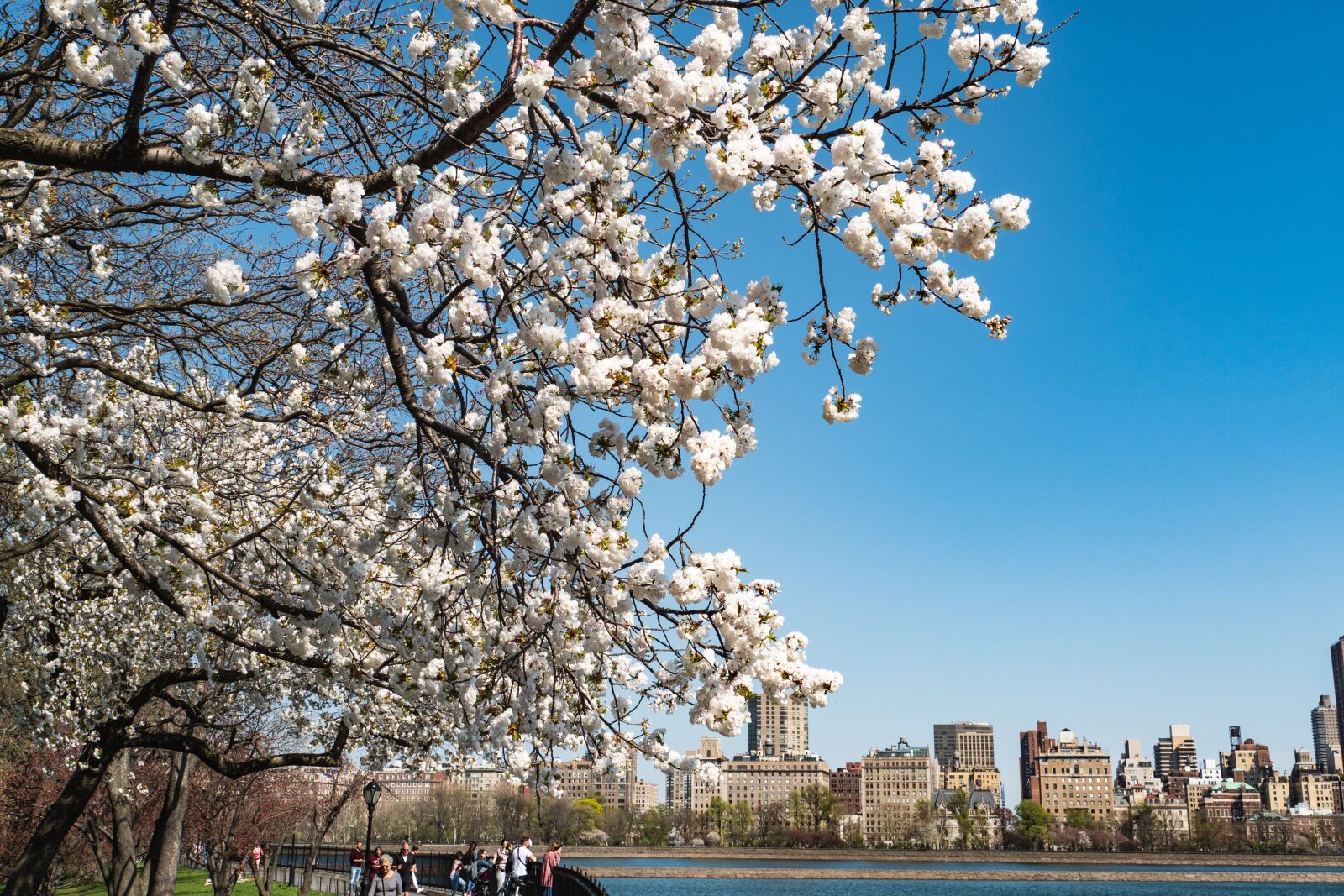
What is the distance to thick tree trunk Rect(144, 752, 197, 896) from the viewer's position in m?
13.2

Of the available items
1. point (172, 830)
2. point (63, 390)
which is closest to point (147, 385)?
point (63, 390)

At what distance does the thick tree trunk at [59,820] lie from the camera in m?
9.86

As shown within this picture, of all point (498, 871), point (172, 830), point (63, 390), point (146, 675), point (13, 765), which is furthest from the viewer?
point (13, 765)

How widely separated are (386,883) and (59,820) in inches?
267

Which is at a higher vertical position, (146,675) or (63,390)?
(63,390)

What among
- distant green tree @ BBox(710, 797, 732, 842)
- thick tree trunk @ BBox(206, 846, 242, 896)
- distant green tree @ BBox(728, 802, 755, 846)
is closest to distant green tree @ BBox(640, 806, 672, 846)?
distant green tree @ BBox(710, 797, 732, 842)

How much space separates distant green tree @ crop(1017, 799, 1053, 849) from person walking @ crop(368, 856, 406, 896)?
11136 centimetres

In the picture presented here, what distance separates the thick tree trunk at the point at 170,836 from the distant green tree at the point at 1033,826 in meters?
115

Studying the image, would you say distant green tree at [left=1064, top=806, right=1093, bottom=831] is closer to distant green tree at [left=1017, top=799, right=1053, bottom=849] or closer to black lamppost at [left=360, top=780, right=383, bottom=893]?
distant green tree at [left=1017, top=799, right=1053, bottom=849]

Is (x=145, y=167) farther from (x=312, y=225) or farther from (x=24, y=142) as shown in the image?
(x=312, y=225)

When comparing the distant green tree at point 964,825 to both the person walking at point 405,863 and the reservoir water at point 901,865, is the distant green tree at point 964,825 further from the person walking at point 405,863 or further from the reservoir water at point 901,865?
the person walking at point 405,863

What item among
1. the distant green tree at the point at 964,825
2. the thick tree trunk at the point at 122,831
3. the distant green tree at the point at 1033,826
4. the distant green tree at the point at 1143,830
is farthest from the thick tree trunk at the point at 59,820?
the distant green tree at the point at 1143,830

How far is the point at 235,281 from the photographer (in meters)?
3.89

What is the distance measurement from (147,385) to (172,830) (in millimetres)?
9902
